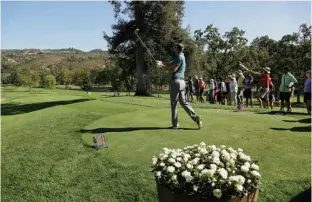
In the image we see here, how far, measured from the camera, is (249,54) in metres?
73.8

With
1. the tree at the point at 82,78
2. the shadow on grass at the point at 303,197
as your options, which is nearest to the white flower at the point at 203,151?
the shadow on grass at the point at 303,197

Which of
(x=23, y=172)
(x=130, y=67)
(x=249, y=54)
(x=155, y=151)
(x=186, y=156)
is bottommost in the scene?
(x=23, y=172)

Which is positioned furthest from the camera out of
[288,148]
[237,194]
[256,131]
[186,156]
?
[256,131]

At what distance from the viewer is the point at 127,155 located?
8.70 metres

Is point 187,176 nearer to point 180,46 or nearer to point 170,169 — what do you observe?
point 170,169

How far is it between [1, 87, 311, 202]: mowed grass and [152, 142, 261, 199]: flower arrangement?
1.65 metres

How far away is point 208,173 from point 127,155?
4.23 m

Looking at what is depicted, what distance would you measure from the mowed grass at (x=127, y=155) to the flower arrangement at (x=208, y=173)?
1.65 m

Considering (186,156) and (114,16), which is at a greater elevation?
(114,16)

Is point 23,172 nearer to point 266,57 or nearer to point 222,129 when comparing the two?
point 222,129

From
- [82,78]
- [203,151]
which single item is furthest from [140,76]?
[82,78]

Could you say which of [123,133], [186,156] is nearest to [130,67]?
[123,133]

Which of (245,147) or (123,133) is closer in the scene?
(245,147)

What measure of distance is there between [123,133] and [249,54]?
67.1 m
